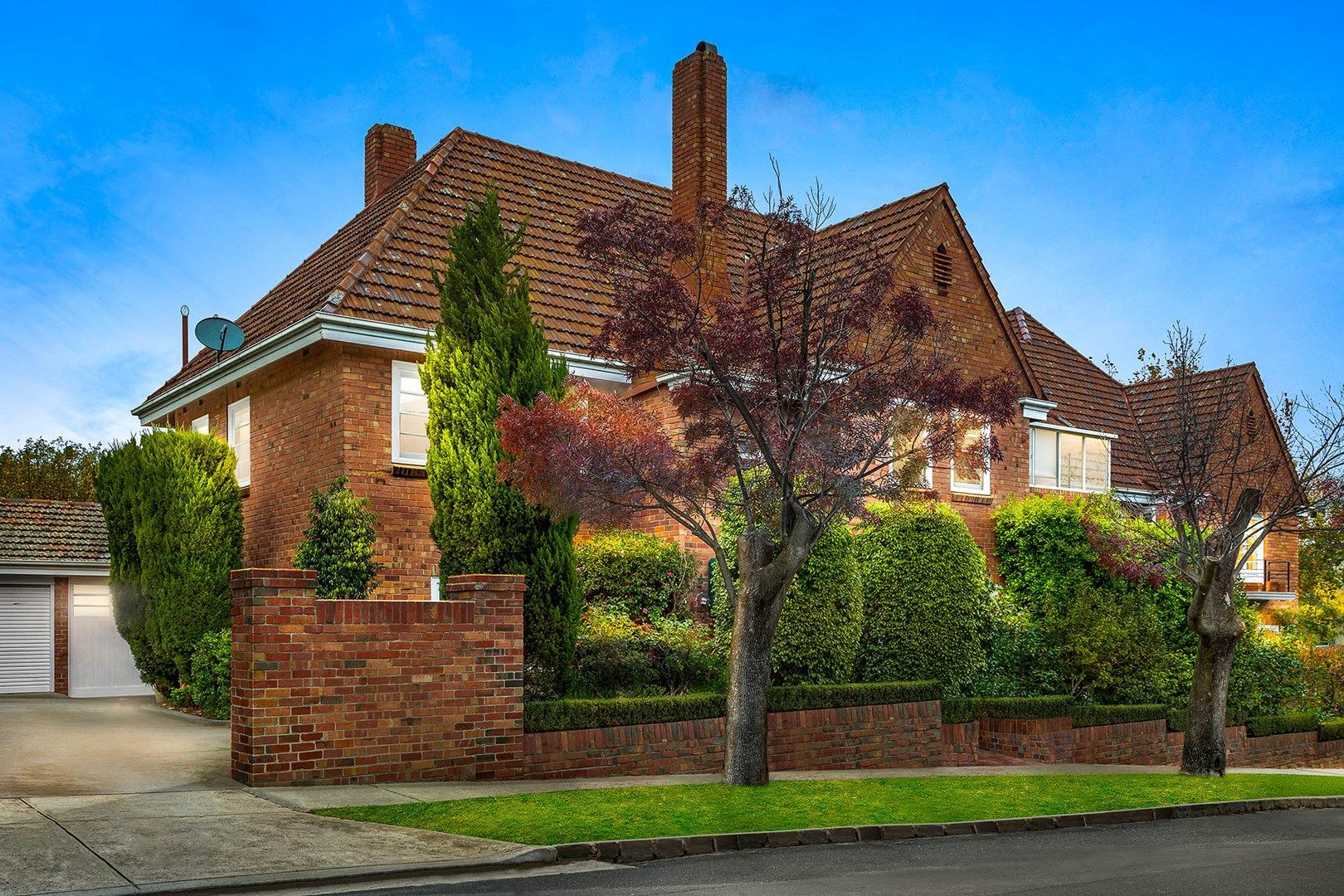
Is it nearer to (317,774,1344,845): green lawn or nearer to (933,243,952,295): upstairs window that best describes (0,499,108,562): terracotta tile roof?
(317,774,1344,845): green lawn

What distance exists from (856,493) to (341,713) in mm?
6325

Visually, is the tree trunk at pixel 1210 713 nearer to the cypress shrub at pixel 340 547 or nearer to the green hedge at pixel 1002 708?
the green hedge at pixel 1002 708

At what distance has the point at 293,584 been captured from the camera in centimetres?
1291

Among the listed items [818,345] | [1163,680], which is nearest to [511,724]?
[818,345]

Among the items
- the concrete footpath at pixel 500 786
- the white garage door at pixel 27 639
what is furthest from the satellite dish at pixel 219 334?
the concrete footpath at pixel 500 786

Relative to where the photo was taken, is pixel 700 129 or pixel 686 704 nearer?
pixel 686 704

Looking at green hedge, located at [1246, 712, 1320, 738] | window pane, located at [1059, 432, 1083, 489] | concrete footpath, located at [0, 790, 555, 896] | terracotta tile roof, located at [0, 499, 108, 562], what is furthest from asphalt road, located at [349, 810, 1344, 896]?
terracotta tile roof, located at [0, 499, 108, 562]

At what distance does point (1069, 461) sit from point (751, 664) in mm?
16460

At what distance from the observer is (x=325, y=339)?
62.9ft

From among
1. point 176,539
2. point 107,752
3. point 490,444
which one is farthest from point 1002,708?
point 176,539

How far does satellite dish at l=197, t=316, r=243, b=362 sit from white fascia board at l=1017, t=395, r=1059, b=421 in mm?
15665

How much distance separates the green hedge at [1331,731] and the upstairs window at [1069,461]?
7.12 metres

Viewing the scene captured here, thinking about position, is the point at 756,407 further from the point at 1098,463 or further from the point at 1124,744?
the point at 1098,463

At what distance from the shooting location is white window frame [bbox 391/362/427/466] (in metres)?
19.6
